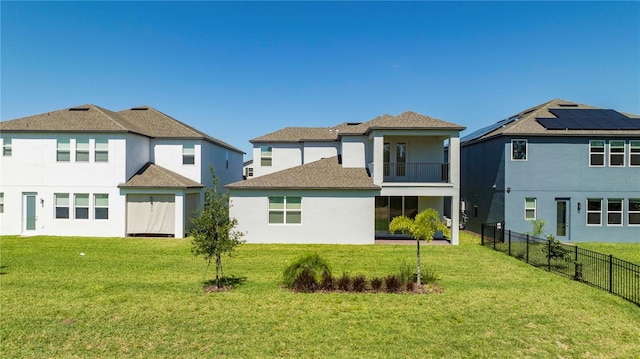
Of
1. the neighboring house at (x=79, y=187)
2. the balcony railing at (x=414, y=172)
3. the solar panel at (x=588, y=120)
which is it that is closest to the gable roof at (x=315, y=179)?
the balcony railing at (x=414, y=172)

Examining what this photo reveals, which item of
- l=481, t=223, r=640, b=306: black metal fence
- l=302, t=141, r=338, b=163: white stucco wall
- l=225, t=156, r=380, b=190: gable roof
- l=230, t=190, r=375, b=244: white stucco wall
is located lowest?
l=481, t=223, r=640, b=306: black metal fence

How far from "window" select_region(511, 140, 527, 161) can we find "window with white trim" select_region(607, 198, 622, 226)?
5.14 meters

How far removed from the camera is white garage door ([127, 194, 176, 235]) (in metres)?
19.3

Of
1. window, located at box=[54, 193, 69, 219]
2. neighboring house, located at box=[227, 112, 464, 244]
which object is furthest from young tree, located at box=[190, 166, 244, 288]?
window, located at box=[54, 193, 69, 219]

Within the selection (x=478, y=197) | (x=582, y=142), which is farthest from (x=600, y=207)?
(x=478, y=197)

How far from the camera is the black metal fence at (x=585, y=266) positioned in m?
9.88

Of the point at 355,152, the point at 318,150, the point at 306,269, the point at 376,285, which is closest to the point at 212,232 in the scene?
the point at 306,269

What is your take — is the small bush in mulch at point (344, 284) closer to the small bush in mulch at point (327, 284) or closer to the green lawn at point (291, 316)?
the small bush in mulch at point (327, 284)

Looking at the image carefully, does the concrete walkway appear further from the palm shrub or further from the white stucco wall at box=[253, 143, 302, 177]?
the white stucco wall at box=[253, 143, 302, 177]

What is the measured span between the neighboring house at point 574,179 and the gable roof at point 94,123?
62.2 feet

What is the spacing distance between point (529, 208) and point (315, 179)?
1192 centimetres

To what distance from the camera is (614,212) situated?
1873 centimetres

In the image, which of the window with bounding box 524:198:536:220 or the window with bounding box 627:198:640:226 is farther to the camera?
the window with bounding box 524:198:536:220

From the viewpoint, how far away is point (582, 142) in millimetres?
18750
